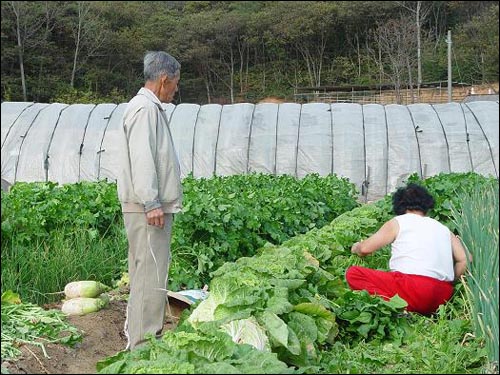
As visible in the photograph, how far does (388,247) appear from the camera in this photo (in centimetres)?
627

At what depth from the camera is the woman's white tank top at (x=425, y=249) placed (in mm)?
4582

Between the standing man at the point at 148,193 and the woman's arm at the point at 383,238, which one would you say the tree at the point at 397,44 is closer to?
the woman's arm at the point at 383,238

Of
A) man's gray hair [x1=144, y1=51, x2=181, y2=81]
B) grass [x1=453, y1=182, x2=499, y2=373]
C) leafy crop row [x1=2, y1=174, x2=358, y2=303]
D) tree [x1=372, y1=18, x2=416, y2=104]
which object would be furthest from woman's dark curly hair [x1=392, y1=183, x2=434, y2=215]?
tree [x1=372, y1=18, x2=416, y2=104]

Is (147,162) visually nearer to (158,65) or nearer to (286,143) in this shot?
(158,65)

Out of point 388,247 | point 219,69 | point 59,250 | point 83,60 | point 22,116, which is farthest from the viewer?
point 219,69

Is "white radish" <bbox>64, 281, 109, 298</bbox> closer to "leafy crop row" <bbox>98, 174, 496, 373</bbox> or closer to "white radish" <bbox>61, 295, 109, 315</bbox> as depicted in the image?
"white radish" <bbox>61, 295, 109, 315</bbox>

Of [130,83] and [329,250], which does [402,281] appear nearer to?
[329,250]

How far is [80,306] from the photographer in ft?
15.5

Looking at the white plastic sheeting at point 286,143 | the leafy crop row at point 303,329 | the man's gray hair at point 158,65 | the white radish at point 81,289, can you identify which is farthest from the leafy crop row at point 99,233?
the white plastic sheeting at point 286,143

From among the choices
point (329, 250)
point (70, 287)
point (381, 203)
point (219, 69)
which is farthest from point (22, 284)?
point (219, 69)

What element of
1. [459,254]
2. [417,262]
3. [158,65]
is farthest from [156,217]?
[459,254]

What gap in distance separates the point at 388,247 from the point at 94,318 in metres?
2.86

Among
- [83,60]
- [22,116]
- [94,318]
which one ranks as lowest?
[94,318]

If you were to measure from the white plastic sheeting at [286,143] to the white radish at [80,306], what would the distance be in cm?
903
